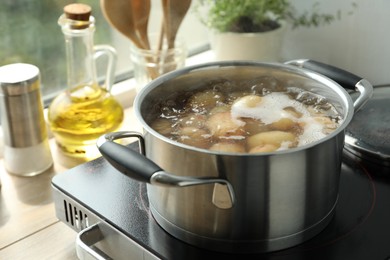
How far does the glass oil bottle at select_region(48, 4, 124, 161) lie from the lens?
1.10 metres

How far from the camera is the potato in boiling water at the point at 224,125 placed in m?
0.79

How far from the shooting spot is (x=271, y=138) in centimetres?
76

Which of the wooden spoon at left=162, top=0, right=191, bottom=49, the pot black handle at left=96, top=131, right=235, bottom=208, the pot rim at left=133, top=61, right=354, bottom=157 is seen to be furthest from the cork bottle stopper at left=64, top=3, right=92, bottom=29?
the pot black handle at left=96, top=131, right=235, bottom=208

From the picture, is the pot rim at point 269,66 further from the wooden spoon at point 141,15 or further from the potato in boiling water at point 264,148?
the wooden spoon at point 141,15

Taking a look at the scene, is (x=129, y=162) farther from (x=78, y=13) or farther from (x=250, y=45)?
(x=250, y=45)

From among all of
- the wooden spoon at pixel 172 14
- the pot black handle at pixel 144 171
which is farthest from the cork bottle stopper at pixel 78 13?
the pot black handle at pixel 144 171

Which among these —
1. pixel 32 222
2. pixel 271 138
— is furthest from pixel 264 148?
pixel 32 222

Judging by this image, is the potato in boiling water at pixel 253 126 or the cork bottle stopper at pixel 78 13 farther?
the cork bottle stopper at pixel 78 13

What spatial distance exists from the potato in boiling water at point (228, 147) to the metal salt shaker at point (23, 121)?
393mm

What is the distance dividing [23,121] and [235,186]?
462mm

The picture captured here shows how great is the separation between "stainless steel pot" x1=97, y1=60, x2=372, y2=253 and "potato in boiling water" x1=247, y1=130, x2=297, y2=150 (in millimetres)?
53

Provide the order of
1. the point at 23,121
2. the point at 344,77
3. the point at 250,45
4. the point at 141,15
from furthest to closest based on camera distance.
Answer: the point at 250,45 < the point at 141,15 < the point at 23,121 < the point at 344,77

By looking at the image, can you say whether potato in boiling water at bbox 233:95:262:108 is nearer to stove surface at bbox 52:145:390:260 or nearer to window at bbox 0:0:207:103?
stove surface at bbox 52:145:390:260

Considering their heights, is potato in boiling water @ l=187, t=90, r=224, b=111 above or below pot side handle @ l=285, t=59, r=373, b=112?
below
